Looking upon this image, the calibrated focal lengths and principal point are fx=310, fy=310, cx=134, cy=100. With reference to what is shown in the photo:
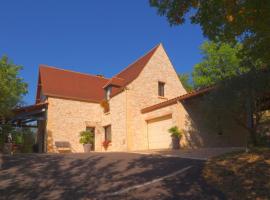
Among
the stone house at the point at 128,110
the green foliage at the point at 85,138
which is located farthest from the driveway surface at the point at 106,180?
the green foliage at the point at 85,138

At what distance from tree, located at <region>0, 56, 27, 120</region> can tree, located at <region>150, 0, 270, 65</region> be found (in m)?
13.1

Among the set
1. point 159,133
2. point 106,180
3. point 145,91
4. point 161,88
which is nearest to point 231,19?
point 106,180

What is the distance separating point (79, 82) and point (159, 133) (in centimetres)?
1027

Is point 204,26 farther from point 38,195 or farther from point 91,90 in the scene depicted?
point 91,90

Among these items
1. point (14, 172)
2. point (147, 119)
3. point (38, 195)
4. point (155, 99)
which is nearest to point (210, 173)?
point (38, 195)

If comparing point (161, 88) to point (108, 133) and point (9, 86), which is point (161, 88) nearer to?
point (108, 133)

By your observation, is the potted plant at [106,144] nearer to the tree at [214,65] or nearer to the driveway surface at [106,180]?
the driveway surface at [106,180]

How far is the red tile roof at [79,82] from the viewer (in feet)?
79.8

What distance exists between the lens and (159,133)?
2111 centimetres

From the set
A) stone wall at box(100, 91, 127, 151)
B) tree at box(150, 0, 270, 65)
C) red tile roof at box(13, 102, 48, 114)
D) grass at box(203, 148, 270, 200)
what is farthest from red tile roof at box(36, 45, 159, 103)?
tree at box(150, 0, 270, 65)

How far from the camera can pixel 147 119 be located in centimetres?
2228

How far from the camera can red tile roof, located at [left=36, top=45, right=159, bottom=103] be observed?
24.3m

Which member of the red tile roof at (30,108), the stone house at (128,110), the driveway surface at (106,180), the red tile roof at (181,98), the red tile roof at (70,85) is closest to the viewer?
the driveway surface at (106,180)

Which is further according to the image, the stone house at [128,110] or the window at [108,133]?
the window at [108,133]
